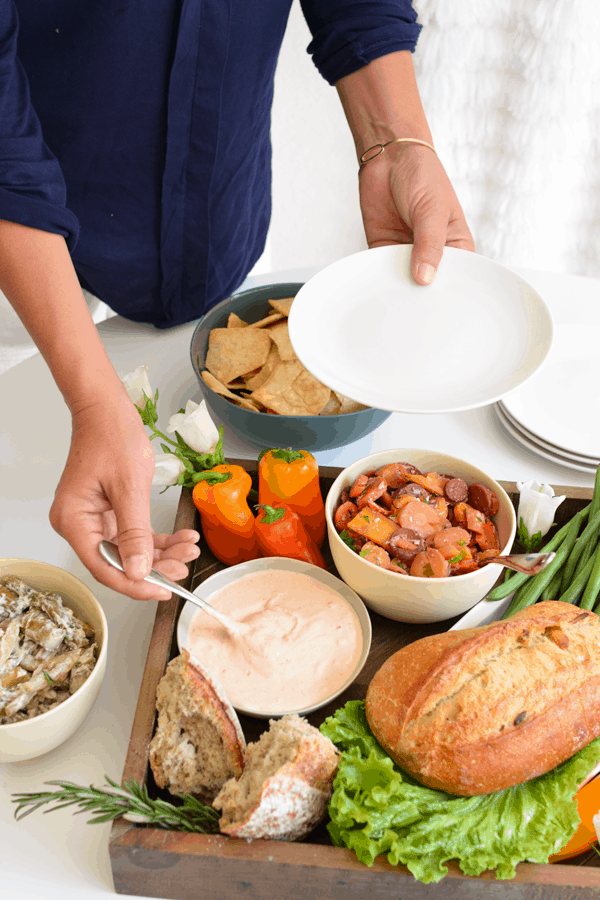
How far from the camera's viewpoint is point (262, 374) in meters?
1.63

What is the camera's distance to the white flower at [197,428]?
1.27 metres

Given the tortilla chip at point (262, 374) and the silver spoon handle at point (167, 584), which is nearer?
the silver spoon handle at point (167, 584)

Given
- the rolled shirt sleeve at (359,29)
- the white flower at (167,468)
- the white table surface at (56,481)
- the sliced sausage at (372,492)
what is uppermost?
the rolled shirt sleeve at (359,29)

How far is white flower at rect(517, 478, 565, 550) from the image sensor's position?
126cm

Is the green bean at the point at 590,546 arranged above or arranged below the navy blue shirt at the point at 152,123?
→ below

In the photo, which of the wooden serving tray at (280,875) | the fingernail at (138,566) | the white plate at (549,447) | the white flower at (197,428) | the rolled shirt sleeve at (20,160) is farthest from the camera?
the white plate at (549,447)

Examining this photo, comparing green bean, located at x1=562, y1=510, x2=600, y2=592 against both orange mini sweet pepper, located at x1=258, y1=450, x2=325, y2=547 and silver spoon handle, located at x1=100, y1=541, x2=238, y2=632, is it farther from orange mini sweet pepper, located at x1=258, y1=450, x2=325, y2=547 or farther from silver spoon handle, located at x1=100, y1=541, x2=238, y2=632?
silver spoon handle, located at x1=100, y1=541, x2=238, y2=632

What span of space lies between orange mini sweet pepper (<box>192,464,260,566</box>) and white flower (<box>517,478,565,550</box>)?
20.2 inches

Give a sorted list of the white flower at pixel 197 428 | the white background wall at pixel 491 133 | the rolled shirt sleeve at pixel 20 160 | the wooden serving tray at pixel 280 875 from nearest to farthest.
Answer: the wooden serving tray at pixel 280 875, the rolled shirt sleeve at pixel 20 160, the white flower at pixel 197 428, the white background wall at pixel 491 133

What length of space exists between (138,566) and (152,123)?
46.8 inches

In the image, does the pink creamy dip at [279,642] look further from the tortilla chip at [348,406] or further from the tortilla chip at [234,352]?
the tortilla chip at [234,352]

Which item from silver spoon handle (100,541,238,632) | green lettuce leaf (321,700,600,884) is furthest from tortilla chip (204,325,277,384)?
green lettuce leaf (321,700,600,884)

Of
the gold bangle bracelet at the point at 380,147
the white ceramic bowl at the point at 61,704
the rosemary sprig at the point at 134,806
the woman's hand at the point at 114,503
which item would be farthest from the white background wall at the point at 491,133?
the rosemary sprig at the point at 134,806

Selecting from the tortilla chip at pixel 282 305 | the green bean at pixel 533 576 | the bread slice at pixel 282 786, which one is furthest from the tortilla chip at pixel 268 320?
the bread slice at pixel 282 786
